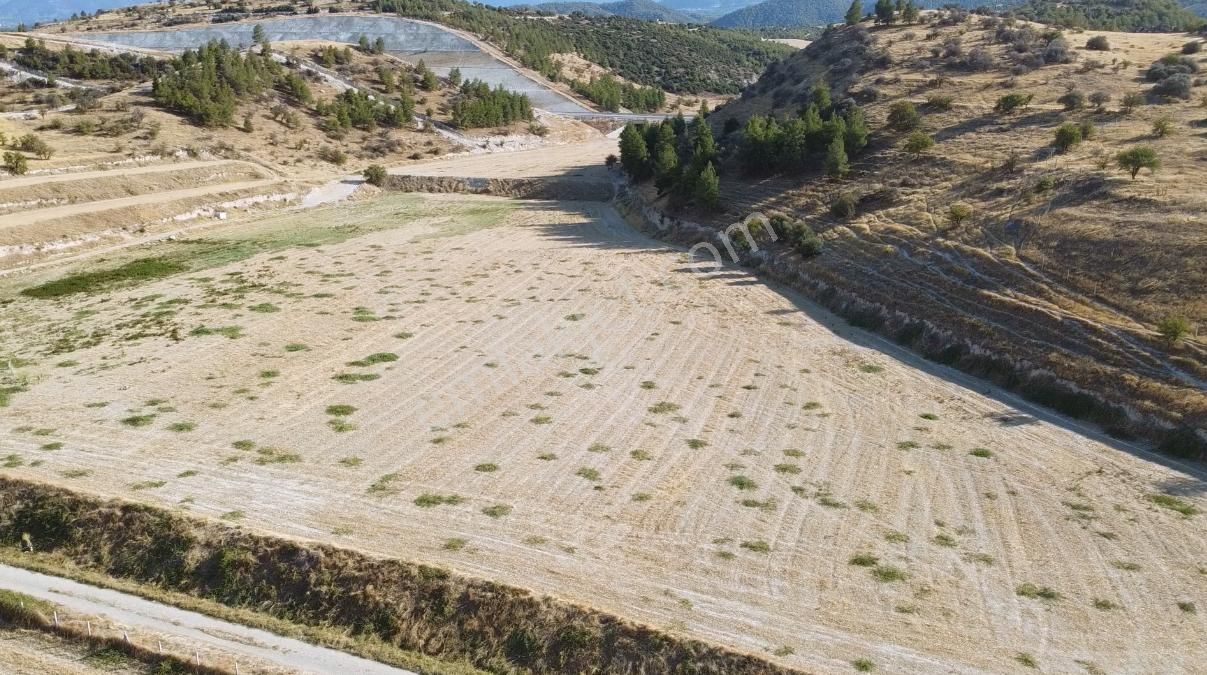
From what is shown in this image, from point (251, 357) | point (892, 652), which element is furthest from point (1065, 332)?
point (251, 357)

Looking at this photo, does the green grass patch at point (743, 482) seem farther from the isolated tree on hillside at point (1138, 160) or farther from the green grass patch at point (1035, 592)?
the isolated tree on hillside at point (1138, 160)

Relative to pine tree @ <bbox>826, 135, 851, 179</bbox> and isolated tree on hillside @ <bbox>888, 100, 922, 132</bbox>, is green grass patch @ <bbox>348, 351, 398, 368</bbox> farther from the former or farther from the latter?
isolated tree on hillside @ <bbox>888, 100, 922, 132</bbox>

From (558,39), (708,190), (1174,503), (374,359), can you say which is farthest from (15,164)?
(558,39)

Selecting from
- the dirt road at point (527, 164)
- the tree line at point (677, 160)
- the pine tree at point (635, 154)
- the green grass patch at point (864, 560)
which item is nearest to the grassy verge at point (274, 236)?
the dirt road at point (527, 164)

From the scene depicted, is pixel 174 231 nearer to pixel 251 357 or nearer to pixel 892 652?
pixel 251 357

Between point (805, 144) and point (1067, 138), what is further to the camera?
point (805, 144)

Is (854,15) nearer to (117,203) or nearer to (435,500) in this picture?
(117,203)
